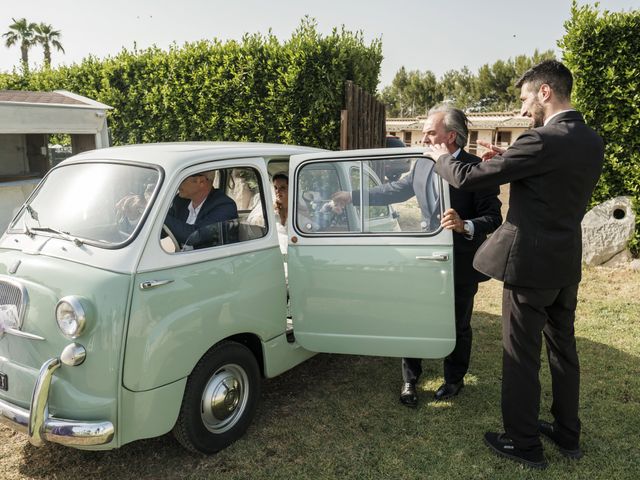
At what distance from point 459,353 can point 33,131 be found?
7.14 metres

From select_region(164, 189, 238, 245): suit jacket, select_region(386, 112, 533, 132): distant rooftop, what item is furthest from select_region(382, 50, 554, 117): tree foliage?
select_region(164, 189, 238, 245): suit jacket

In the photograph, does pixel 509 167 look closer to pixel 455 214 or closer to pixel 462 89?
pixel 455 214

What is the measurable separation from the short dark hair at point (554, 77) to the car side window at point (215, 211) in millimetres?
1982

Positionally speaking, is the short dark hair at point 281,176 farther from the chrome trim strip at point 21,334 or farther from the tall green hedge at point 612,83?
the tall green hedge at point 612,83

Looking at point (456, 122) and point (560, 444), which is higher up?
point (456, 122)

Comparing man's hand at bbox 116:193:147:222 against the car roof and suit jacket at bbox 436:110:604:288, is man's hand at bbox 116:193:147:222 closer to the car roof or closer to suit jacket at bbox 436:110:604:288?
the car roof

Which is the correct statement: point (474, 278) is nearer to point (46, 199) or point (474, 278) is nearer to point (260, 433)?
point (260, 433)

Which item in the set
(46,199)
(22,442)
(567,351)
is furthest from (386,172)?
(22,442)

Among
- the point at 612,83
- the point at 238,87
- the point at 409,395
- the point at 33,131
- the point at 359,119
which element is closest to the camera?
the point at 409,395

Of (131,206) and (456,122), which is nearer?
(131,206)

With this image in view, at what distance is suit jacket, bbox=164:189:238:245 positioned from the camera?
318cm

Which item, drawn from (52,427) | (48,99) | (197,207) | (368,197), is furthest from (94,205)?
(48,99)

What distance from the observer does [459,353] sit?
13.2 ft

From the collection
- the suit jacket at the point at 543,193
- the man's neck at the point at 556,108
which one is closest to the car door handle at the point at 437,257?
the suit jacket at the point at 543,193
